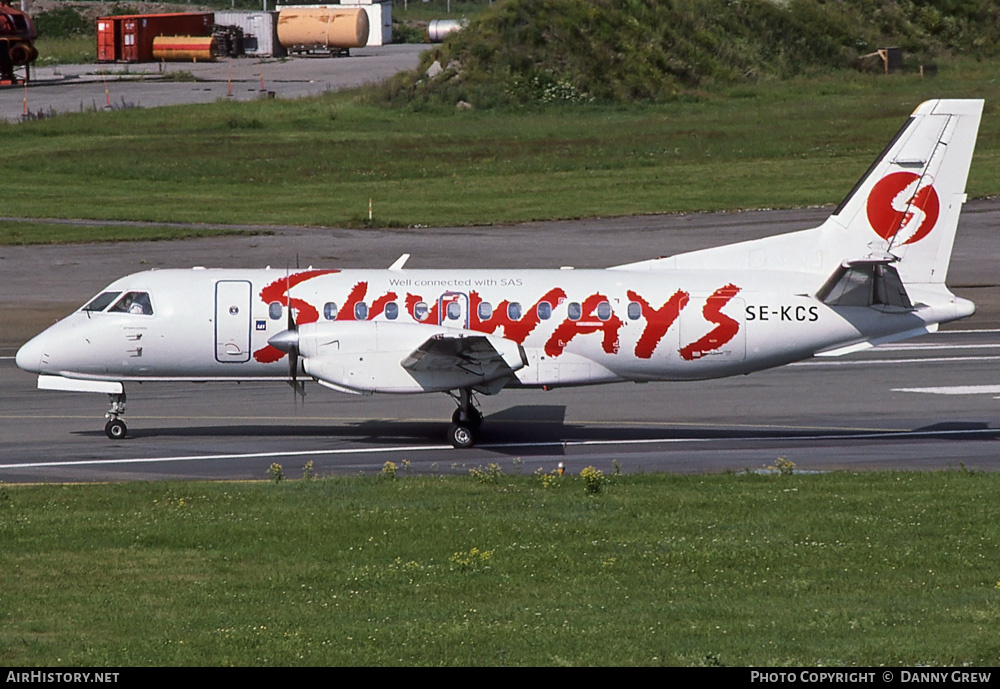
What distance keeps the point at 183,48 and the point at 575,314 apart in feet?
276

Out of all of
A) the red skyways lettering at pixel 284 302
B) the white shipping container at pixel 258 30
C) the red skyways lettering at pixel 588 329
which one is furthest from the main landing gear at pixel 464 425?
the white shipping container at pixel 258 30

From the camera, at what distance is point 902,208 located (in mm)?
24812

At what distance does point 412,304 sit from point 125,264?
831 inches

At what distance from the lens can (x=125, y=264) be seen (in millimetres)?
43375

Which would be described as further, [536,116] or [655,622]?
[536,116]

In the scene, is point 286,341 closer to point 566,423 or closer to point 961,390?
point 566,423

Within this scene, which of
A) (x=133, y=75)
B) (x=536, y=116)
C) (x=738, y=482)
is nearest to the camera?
(x=738, y=482)

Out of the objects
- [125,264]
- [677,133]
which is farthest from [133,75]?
[125,264]

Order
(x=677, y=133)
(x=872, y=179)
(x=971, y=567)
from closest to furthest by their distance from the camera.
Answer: (x=971, y=567)
(x=872, y=179)
(x=677, y=133)

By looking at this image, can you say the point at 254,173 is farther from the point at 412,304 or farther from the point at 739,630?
the point at 739,630

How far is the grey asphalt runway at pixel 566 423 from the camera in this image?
938 inches

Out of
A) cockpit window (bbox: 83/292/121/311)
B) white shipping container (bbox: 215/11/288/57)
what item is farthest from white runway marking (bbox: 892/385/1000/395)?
white shipping container (bbox: 215/11/288/57)

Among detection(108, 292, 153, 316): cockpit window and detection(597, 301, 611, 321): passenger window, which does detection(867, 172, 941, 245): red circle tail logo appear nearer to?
detection(597, 301, 611, 321): passenger window

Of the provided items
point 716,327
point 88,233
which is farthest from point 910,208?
point 88,233
